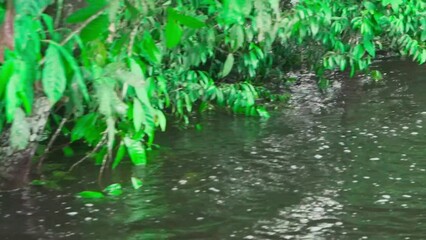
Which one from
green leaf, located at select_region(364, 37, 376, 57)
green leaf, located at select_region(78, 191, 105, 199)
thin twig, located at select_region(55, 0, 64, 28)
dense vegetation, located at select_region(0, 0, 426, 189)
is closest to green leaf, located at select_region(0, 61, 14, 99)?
dense vegetation, located at select_region(0, 0, 426, 189)

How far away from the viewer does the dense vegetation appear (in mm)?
2527

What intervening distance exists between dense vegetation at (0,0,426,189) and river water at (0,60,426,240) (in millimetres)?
345

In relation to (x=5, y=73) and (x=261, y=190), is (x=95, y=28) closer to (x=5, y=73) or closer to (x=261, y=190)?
(x=5, y=73)

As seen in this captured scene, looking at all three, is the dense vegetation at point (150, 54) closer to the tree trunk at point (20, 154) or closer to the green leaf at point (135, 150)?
the green leaf at point (135, 150)

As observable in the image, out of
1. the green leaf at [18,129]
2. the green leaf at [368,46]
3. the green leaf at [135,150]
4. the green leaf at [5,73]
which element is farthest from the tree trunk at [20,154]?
the green leaf at [368,46]

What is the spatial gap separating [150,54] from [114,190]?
6.71 feet

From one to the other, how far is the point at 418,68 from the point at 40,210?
7.09m

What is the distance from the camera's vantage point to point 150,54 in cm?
322

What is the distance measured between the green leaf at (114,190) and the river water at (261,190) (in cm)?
9

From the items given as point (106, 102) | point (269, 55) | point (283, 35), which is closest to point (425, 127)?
point (283, 35)

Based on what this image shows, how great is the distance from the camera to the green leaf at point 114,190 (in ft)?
16.2

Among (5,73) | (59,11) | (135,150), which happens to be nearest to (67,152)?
(135,150)

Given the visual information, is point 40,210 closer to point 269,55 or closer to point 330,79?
point 269,55

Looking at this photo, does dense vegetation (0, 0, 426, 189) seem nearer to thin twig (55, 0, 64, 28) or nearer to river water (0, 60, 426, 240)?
thin twig (55, 0, 64, 28)
